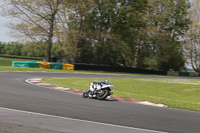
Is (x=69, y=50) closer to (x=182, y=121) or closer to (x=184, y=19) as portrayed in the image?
(x=184, y=19)

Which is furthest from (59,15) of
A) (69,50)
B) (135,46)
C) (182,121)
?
(182,121)

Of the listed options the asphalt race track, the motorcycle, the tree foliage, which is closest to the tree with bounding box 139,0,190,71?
the tree foliage

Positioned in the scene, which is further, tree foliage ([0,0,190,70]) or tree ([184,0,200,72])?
tree ([184,0,200,72])

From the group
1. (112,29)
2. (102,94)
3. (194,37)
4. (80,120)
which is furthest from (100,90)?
(194,37)

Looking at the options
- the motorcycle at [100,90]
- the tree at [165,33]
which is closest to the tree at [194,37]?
the tree at [165,33]

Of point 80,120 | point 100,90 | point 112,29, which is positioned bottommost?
point 80,120

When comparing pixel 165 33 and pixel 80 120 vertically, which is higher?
pixel 165 33

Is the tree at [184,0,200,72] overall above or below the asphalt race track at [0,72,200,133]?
above

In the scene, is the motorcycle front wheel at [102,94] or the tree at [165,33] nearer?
the motorcycle front wheel at [102,94]

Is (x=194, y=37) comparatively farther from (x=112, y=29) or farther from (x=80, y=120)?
(x=80, y=120)

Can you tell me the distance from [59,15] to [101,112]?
39464 millimetres

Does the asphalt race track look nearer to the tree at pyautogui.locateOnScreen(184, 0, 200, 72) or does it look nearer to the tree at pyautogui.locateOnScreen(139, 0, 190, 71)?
the tree at pyautogui.locateOnScreen(139, 0, 190, 71)

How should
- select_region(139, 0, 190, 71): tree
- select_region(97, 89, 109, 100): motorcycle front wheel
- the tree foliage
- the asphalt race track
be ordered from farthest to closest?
1. select_region(139, 0, 190, 71): tree
2. the tree foliage
3. select_region(97, 89, 109, 100): motorcycle front wheel
4. the asphalt race track

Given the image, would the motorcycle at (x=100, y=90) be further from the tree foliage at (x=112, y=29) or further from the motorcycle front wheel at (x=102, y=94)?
the tree foliage at (x=112, y=29)
